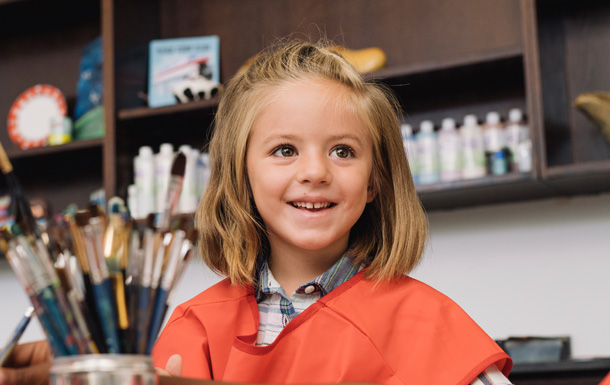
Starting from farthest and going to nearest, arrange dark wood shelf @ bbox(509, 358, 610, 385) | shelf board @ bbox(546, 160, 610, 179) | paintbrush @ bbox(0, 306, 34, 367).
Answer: shelf board @ bbox(546, 160, 610, 179) < dark wood shelf @ bbox(509, 358, 610, 385) < paintbrush @ bbox(0, 306, 34, 367)

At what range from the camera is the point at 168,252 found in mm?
448

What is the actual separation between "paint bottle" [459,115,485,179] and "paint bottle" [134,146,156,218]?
1052 millimetres

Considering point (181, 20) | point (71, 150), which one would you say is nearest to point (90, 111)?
point (71, 150)

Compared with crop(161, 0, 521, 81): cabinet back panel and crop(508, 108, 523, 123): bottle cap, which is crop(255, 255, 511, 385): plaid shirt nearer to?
crop(508, 108, 523, 123): bottle cap

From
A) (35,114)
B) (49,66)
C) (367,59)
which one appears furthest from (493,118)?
(49,66)

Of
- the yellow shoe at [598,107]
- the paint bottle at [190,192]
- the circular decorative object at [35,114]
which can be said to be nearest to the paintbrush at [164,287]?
the yellow shoe at [598,107]

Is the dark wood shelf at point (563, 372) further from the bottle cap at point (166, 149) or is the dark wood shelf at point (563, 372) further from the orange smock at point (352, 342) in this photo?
the bottle cap at point (166, 149)

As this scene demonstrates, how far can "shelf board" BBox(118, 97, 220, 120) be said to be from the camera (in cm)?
247

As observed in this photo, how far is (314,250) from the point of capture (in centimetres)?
119

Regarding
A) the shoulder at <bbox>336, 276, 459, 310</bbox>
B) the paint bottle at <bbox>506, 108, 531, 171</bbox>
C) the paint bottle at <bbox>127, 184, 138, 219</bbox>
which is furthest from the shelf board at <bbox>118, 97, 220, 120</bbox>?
the shoulder at <bbox>336, 276, 459, 310</bbox>

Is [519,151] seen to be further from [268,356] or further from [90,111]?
[90,111]

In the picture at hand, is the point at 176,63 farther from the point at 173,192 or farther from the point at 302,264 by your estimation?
the point at 173,192

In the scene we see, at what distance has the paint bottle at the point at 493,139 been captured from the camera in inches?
87.2

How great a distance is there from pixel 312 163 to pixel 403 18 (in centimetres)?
165
